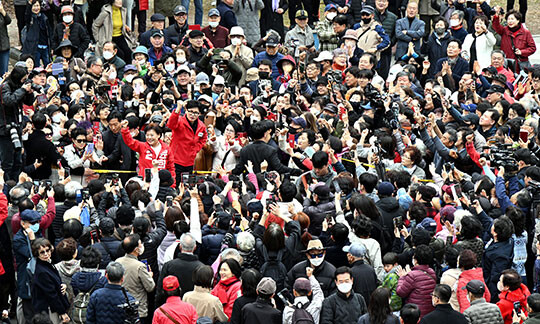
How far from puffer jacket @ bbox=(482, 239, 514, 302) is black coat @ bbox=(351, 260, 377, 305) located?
1.32 metres

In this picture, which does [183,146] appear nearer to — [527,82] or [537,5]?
[527,82]

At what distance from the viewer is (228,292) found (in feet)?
28.6

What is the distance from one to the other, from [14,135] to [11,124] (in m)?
0.23

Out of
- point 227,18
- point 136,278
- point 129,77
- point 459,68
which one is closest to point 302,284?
point 136,278

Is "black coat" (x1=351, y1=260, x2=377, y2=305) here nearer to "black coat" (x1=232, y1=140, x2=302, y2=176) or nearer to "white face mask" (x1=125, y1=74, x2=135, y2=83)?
"black coat" (x1=232, y1=140, x2=302, y2=176)

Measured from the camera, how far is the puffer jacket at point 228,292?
8.68 metres

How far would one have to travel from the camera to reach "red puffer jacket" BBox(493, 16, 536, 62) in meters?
17.3

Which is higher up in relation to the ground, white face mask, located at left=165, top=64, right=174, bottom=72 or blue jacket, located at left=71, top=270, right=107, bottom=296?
white face mask, located at left=165, top=64, right=174, bottom=72

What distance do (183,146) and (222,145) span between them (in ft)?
2.14

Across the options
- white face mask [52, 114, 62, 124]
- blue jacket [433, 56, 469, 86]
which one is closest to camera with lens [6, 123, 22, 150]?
white face mask [52, 114, 62, 124]

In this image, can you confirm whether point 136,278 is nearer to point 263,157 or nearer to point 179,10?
point 263,157

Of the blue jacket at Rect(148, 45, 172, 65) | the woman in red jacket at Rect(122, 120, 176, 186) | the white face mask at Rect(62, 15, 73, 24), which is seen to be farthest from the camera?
the white face mask at Rect(62, 15, 73, 24)

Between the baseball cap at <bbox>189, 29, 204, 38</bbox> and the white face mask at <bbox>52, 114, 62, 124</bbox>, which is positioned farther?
the baseball cap at <bbox>189, 29, 204, 38</bbox>

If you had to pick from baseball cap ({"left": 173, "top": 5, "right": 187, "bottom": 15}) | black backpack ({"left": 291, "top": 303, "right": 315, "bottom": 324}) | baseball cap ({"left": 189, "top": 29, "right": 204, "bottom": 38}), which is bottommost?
black backpack ({"left": 291, "top": 303, "right": 315, "bottom": 324})
